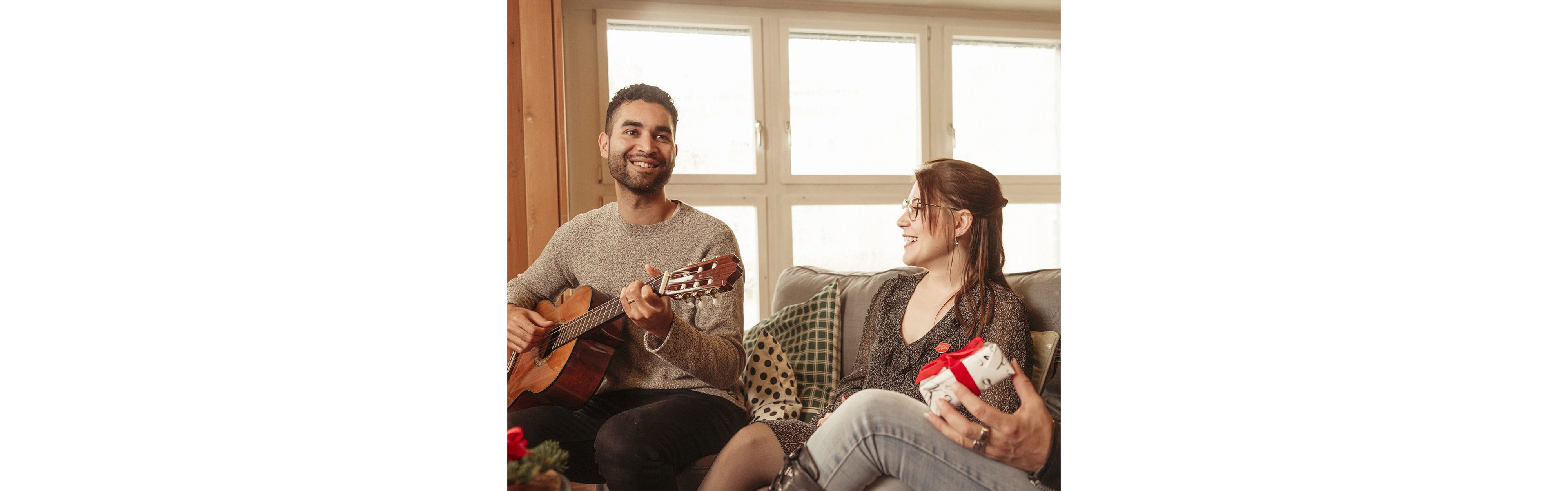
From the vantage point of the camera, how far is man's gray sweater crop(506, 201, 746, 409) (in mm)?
1152

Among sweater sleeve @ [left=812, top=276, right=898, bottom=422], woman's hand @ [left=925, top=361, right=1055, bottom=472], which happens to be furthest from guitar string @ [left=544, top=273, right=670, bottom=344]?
woman's hand @ [left=925, top=361, right=1055, bottom=472]

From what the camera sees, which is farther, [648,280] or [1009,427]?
[648,280]

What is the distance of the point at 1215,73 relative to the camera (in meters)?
0.85

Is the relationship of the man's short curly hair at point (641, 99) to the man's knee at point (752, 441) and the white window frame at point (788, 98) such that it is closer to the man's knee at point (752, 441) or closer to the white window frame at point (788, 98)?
the white window frame at point (788, 98)

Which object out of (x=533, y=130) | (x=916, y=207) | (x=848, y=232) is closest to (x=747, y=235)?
(x=848, y=232)

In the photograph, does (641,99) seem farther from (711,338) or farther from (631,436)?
(631,436)

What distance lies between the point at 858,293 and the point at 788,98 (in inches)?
17.2

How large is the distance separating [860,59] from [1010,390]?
734 millimetres

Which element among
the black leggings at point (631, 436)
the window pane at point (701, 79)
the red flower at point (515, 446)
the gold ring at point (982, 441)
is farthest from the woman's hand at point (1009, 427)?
the window pane at point (701, 79)

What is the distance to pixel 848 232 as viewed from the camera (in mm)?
1495

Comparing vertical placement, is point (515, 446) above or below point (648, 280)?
below

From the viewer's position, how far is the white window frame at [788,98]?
4.50ft
